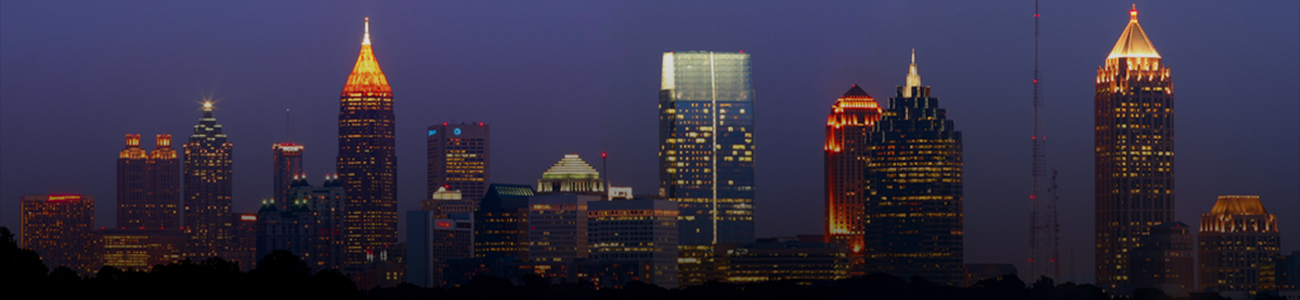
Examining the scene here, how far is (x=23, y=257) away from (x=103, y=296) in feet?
22.8

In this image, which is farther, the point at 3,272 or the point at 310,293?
the point at 310,293

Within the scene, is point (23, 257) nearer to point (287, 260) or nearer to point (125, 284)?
point (125, 284)

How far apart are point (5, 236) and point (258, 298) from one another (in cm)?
1567

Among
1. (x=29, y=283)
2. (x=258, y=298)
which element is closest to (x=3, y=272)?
A: (x=29, y=283)

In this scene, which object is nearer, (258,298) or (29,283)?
(29,283)

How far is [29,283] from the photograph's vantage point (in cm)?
10369

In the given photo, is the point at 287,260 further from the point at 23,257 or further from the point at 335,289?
the point at 23,257

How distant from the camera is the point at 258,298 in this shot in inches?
4594

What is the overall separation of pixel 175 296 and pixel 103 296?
4089 millimetres

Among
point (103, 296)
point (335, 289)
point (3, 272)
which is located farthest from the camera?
point (335, 289)

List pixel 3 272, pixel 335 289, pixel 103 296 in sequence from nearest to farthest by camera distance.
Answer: pixel 3 272, pixel 103 296, pixel 335 289

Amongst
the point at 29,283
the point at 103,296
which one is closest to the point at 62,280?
the point at 103,296

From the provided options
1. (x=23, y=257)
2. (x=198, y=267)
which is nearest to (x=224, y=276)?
(x=198, y=267)

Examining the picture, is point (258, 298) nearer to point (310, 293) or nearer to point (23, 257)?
point (310, 293)
